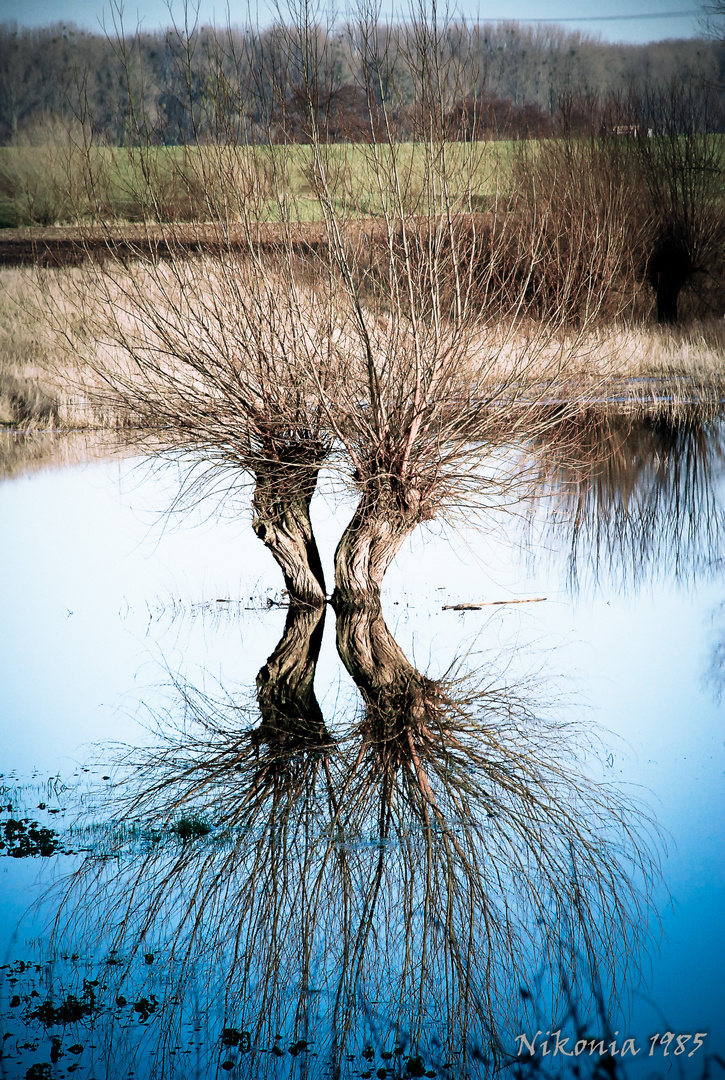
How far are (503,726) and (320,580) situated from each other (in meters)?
2.75

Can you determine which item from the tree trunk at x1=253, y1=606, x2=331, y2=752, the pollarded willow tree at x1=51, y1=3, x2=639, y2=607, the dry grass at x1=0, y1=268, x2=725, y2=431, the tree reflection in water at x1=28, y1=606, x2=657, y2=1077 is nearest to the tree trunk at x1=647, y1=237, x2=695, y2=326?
the dry grass at x1=0, y1=268, x2=725, y2=431

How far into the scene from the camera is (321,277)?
696 cm

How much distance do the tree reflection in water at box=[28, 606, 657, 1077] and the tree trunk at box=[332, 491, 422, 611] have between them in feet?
6.08

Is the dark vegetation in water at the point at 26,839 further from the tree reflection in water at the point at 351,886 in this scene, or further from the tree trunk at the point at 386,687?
the tree trunk at the point at 386,687

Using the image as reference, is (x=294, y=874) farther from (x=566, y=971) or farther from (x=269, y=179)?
(x=269, y=179)

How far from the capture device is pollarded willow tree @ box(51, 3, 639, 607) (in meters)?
6.33

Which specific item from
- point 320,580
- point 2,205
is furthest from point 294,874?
point 2,205

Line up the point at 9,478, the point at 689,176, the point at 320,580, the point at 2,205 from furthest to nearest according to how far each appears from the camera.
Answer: the point at 2,205
the point at 689,176
the point at 9,478
the point at 320,580

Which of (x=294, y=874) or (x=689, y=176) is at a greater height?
(x=689, y=176)

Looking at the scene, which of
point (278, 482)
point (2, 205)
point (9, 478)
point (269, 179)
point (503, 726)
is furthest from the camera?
point (2, 205)

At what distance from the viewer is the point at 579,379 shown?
26.7 ft

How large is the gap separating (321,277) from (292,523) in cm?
182

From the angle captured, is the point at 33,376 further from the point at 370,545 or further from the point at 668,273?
the point at 370,545

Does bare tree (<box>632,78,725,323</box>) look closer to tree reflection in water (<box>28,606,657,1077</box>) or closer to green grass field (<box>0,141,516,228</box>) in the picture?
green grass field (<box>0,141,516,228</box>)
